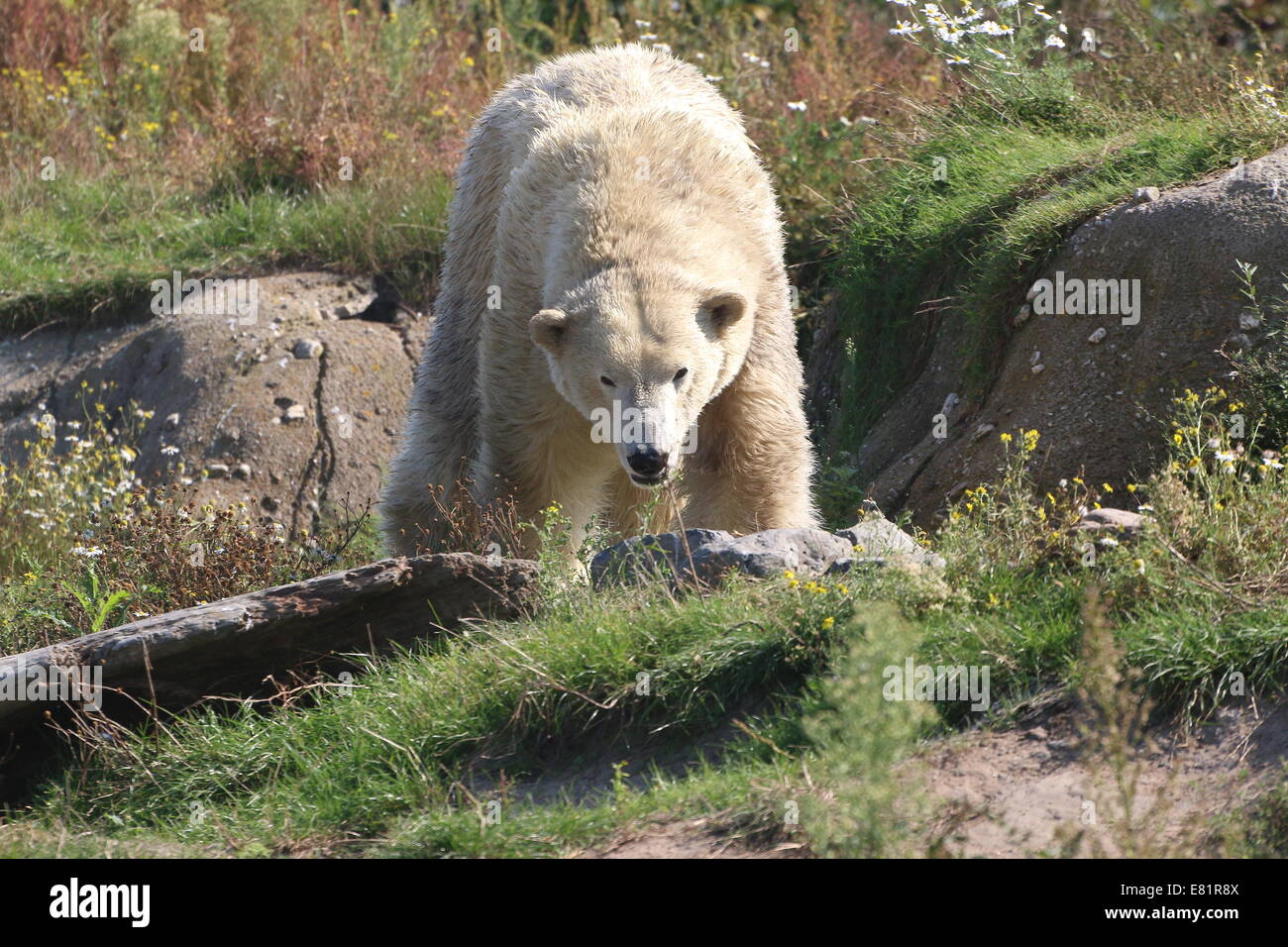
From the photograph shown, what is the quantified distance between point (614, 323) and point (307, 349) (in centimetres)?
469

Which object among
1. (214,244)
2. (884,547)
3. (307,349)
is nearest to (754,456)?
(884,547)

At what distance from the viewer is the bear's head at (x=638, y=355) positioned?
17.7 feet

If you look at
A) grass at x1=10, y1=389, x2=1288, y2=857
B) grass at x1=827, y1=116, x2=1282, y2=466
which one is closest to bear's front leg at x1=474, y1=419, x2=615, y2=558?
grass at x1=10, y1=389, x2=1288, y2=857

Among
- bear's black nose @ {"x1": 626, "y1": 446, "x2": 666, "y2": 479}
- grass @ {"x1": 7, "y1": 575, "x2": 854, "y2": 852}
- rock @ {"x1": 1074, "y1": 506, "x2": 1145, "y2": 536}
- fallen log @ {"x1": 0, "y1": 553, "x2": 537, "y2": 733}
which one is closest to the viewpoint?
grass @ {"x1": 7, "y1": 575, "x2": 854, "y2": 852}

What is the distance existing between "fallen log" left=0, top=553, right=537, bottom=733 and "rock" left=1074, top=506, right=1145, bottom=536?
6.62ft

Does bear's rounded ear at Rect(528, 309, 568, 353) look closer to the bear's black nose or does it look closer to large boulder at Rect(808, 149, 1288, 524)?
the bear's black nose

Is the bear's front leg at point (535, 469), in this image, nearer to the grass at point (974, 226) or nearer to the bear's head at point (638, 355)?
the bear's head at point (638, 355)

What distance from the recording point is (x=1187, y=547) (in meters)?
4.65

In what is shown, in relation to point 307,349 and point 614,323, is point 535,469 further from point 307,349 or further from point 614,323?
point 307,349

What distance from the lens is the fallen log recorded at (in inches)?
197

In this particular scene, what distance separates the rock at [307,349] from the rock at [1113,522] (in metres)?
6.11

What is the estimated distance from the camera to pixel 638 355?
5.52m
